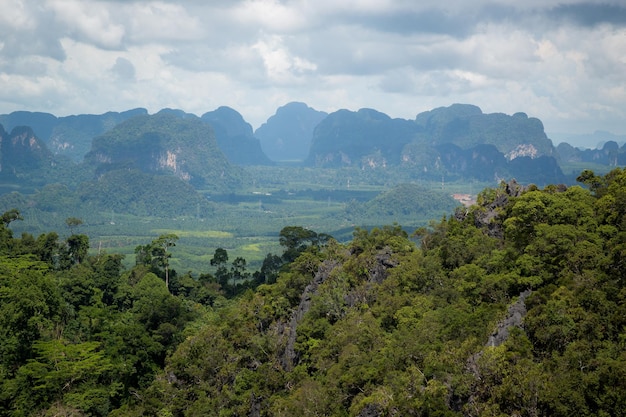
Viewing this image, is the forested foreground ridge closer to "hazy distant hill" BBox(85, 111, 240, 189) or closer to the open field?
the open field

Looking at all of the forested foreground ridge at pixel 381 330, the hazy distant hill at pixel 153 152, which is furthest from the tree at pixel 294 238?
the hazy distant hill at pixel 153 152

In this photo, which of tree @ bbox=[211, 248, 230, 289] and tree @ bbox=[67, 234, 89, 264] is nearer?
tree @ bbox=[67, 234, 89, 264]

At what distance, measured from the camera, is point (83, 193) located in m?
141

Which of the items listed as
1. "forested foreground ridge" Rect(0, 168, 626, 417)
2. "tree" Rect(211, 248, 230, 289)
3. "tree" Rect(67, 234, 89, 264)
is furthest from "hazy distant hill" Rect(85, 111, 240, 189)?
"forested foreground ridge" Rect(0, 168, 626, 417)

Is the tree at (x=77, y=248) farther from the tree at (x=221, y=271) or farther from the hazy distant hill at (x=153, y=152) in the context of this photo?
the hazy distant hill at (x=153, y=152)

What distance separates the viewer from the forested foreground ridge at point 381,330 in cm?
1808

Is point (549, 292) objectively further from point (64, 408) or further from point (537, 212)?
point (64, 408)

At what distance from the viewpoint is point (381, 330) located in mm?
25547

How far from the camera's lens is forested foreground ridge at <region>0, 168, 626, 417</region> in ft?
59.3

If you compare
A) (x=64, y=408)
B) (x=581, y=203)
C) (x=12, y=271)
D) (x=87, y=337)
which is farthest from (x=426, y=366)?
(x=12, y=271)

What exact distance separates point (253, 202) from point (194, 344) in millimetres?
140018

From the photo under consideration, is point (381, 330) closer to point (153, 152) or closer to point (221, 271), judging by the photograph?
point (221, 271)

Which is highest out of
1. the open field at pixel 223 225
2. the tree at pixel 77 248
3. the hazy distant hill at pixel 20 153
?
the hazy distant hill at pixel 20 153

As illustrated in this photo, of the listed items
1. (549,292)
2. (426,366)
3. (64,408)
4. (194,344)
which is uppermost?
(549,292)
